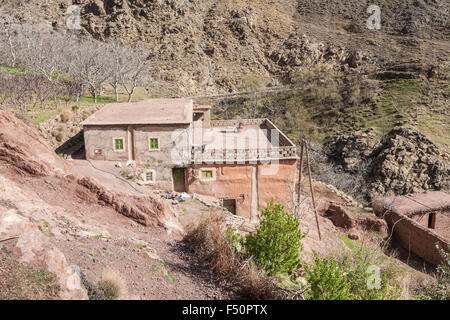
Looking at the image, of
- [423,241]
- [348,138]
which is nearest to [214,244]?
[423,241]

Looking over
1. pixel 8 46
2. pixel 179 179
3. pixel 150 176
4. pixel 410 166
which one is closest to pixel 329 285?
pixel 179 179

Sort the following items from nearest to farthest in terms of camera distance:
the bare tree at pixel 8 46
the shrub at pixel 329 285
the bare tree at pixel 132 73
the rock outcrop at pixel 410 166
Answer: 1. the shrub at pixel 329 285
2. the rock outcrop at pixel 410 166
3. the bare tree at pixel 132 73
4. the bare tree at pixel 8 46

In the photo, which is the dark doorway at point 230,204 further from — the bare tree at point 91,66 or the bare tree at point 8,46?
the bare tree at point 8,46

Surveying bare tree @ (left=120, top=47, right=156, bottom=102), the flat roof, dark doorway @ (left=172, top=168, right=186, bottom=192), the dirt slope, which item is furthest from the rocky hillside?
the dirt slope

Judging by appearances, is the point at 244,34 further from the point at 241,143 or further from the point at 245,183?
the point at 245,183

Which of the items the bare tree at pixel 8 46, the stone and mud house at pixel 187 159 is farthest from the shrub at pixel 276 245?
the bare tree at pixel 8 46

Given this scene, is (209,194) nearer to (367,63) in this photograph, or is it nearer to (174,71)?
(174,71)

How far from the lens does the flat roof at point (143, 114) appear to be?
1526 cm

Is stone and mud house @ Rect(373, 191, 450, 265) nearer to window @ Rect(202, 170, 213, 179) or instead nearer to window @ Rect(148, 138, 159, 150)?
window @ Rect(202, 170, 213, 179)

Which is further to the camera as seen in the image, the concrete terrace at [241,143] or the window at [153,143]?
the concrete terrace at [241,143]

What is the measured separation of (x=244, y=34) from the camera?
5841cm

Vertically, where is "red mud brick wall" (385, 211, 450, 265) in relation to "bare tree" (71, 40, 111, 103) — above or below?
below

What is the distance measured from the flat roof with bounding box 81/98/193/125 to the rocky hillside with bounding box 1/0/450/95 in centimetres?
2696

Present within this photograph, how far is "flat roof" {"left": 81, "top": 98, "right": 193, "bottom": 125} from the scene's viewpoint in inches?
601
